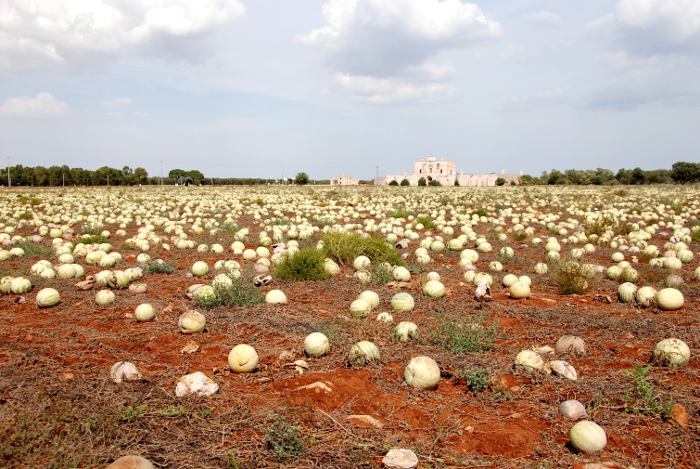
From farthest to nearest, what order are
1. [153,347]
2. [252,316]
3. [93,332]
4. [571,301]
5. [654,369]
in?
[571,301], [252,316], [93,332], [153,347], [654,369]

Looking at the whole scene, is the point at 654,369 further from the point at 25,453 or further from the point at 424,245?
the point at 424,245

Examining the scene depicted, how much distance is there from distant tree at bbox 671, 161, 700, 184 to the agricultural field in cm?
8085

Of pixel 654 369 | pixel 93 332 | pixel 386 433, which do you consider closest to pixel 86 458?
pixel 386 433

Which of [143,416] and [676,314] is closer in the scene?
[143,416]

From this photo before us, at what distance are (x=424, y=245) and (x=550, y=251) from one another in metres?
3.18

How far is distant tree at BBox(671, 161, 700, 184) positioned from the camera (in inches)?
3078

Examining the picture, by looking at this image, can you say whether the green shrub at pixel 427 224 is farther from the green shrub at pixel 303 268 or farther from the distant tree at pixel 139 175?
the distant tree at pixel 139 175

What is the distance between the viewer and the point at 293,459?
390 centimetres

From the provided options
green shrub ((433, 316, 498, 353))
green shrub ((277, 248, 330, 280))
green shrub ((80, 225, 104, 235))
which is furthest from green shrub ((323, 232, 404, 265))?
green shrub ((80, 225, 104, 235))

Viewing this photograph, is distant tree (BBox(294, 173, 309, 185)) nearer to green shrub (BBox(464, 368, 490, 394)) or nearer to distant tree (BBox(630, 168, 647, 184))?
distant tree (BBox(630, 168, 647, 184))

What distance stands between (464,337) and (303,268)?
4536 mm

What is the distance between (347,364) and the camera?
575 centimetres

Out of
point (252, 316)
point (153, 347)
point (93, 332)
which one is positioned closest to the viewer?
point (153, 347)

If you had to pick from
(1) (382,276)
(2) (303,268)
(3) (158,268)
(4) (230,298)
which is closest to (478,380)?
(4) (230,298)
